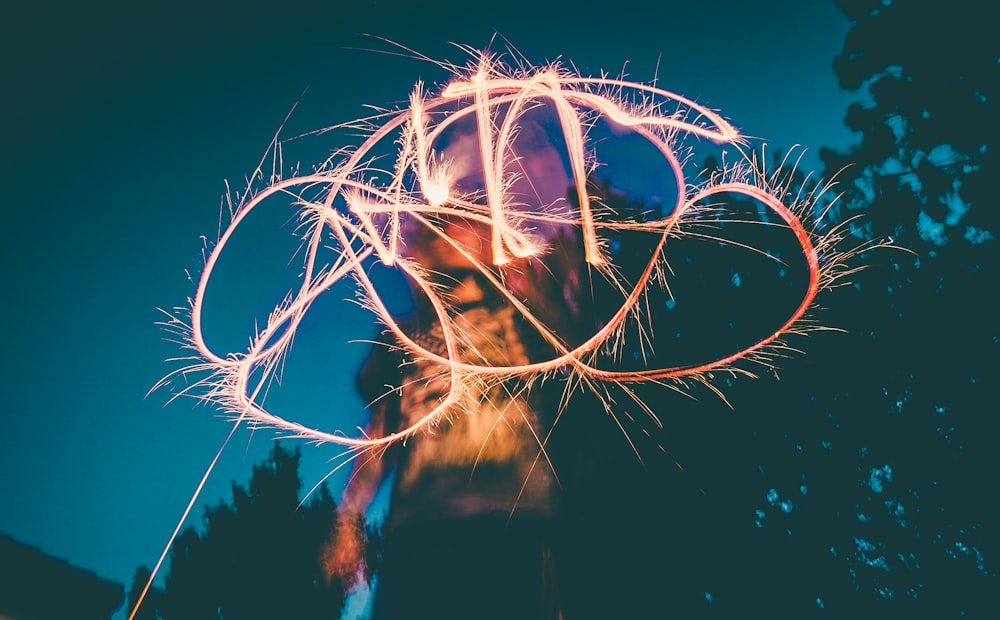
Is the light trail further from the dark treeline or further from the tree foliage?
the tree foliage

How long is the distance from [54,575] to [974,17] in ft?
15.8

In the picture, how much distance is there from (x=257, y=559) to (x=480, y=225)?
6.06ft

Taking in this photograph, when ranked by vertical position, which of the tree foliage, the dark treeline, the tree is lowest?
the tree

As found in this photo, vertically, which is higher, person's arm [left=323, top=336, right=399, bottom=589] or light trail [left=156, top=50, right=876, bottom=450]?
light trail [left=156, top=50, right=876, bottom=450]

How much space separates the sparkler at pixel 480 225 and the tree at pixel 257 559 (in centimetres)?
30

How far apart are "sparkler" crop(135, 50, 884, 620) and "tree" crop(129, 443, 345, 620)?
302mm

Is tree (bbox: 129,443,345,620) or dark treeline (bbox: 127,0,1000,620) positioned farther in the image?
tree (bbox: 129,443,345,620)

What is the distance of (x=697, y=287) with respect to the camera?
1817 millimetres

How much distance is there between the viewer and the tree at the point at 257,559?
1.87 m

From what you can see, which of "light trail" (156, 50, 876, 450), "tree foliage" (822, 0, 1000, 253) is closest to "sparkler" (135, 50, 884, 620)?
"light trail" (156, 50, 876, 450)

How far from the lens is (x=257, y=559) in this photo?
1909 millimetres

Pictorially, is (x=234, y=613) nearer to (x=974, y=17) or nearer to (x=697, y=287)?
(x=697, y=287)

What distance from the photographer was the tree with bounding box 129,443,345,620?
1.87 m

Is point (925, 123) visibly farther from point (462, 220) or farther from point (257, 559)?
point (257, 559)
